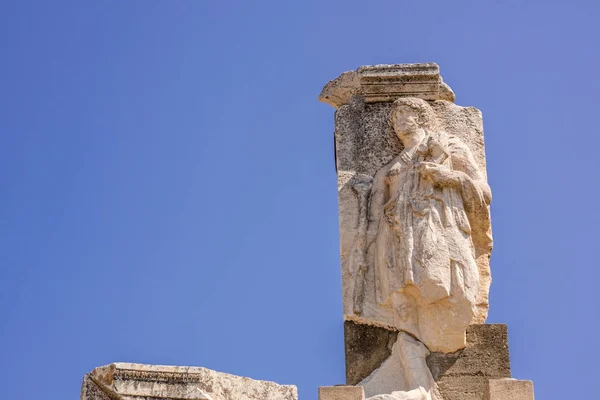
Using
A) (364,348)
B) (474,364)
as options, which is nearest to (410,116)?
(364,348)

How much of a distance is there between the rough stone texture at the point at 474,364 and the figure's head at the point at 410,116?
2.02m

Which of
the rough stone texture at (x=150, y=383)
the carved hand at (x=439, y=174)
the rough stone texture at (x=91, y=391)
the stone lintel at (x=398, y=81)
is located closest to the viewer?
the rough stone texture at (x=150, y=383)

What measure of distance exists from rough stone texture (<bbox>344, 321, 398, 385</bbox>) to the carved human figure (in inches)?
8.0

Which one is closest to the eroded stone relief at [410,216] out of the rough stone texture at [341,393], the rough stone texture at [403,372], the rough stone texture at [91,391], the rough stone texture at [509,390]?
the rough stone texture at [403,372]

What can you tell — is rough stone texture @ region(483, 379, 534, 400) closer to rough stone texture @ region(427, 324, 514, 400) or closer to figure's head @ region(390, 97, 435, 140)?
rough stone texture @ region(427, 324, 514, 400)

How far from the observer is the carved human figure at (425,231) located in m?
10.9

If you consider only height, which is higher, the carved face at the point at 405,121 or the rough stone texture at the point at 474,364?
the carved face at the point at 405,121

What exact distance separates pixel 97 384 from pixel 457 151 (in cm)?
429

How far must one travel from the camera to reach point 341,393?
34.4ft

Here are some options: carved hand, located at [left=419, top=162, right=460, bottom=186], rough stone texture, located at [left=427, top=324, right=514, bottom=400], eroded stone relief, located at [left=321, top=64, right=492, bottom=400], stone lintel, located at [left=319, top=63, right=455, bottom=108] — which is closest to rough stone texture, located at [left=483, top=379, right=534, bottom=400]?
rough stone texture, located at [left=427, top=324, right=514, bottom=400]

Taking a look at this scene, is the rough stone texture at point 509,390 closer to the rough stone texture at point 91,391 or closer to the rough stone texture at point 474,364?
the rough stone texture at point 474,364

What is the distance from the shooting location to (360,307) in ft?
36.6

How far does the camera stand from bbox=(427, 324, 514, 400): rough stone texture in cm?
1080

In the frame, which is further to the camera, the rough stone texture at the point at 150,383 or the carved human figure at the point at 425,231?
the carved human figure at the point at 425,231
